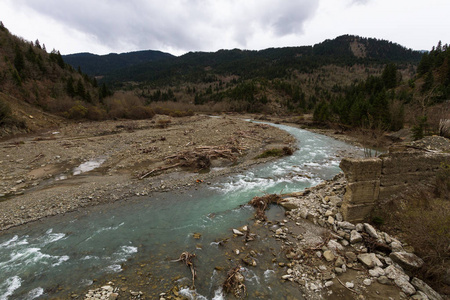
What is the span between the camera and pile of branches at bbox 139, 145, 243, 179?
17.7 m

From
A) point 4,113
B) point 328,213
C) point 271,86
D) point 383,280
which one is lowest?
point 383,280

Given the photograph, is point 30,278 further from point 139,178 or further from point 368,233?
point 368,233

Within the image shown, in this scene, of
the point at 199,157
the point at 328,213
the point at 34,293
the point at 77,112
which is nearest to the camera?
the point at 34,293

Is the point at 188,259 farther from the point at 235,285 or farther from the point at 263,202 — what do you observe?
the point at 263,202

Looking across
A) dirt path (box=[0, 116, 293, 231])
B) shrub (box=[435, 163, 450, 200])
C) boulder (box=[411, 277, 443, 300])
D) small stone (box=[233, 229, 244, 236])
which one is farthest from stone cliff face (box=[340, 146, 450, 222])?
dirt path (box=[0, 116, 293, 231])

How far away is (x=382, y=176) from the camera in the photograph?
8266 millimetres

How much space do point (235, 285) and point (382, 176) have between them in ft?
24.5

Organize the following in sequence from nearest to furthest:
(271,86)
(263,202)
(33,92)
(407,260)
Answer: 1. (407,260)
2. (263,202)
3. (33,92)
4. (271,86)

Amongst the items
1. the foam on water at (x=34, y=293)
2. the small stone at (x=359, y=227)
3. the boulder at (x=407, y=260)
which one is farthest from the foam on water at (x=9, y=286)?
the small stone at (x=359, y=227)

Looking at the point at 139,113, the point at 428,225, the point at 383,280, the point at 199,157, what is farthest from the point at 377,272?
the point at 139,113

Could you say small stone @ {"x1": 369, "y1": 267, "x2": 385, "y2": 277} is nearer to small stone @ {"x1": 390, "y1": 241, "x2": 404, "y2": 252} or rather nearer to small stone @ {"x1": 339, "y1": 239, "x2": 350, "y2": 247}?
small stone @ {"x1": 390, "y1": 241, "x2": 404, "y2": 252}

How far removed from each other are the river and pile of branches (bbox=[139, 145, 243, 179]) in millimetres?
4597

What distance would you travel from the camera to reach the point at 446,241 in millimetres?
5195

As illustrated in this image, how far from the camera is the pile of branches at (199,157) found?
17703 mm
